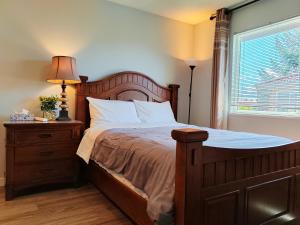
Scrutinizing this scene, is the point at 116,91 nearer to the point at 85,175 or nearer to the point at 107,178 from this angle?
the point at 85,175

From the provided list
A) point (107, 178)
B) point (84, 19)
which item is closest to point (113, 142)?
point (107, 178)

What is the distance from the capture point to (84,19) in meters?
3.24

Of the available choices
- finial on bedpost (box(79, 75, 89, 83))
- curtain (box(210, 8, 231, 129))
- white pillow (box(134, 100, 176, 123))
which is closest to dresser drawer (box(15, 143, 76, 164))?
finial on bedpost (box(79, 75, 89, 83))

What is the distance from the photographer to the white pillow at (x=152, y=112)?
10.8 feet

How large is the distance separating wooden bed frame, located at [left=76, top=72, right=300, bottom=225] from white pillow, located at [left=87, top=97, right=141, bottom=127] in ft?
2.67

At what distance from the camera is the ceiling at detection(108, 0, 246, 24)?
11.0ft

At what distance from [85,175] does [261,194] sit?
2026mm

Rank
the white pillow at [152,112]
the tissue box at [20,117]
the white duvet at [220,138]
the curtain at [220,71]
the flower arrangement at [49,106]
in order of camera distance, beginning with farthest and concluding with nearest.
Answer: the curtain at [220,71] < the white pillow at [152,112] < the flower arrangement at [49,106] < the tissue box at [20,117] < the white duvet at [220,138]

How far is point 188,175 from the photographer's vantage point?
Result: 4.34 ft

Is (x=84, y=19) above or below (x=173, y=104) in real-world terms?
above

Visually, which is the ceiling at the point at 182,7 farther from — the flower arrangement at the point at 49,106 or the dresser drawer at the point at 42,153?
the dresser drawer at the point at 42,153

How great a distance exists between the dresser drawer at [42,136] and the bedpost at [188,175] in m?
1.75

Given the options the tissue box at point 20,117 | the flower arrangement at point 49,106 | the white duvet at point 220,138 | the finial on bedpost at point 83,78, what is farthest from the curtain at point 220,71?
the tissue box at point 20,117

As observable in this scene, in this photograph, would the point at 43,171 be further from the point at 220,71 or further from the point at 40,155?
the point at 220,71
